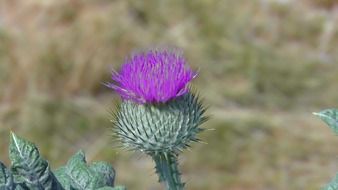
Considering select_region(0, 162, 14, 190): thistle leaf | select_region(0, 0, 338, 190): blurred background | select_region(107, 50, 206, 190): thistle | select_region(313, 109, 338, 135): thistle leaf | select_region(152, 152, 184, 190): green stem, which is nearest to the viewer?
select_region(0, 162, 14, 190): thistle leaf

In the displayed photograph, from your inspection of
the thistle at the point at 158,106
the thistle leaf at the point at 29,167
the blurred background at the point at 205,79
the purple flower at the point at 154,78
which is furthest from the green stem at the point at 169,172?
the blurred background at the point at 205,79

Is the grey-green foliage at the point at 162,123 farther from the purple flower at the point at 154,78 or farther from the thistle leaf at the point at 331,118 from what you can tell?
the thistle leaf at the point at 331,118

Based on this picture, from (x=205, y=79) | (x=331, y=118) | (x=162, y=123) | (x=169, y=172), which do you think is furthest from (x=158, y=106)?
(x=205, y=79)

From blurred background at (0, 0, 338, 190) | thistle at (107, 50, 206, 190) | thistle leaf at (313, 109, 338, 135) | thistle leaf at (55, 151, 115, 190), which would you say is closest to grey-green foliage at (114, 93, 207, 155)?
thistle at (107, 50, 206, 190)

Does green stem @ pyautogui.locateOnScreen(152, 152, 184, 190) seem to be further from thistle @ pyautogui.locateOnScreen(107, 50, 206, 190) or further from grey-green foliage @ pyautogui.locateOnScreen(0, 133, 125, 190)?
grey-green foliage @ pyautogui.locateOnScreen(0, 133, 125, 190)

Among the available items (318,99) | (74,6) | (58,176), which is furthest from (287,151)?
(58,176)

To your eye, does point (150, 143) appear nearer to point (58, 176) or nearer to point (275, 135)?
point (58, 176)
